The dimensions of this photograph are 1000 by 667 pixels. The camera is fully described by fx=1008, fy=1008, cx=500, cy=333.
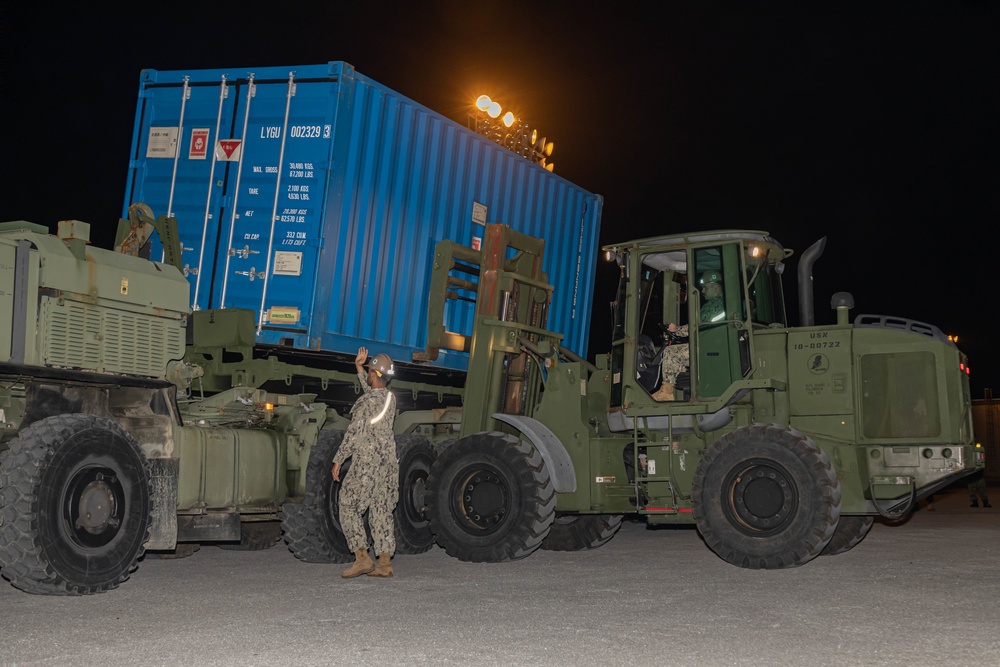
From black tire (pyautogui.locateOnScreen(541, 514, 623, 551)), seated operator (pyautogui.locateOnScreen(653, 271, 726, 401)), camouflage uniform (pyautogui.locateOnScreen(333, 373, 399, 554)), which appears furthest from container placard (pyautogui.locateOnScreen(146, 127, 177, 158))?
black tire (pyautogui.locateOnScreen(541, 514, 623, 551))

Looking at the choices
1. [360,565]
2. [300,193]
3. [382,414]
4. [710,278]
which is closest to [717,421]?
[710,278]

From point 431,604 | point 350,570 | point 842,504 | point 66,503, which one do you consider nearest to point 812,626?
point 431,604

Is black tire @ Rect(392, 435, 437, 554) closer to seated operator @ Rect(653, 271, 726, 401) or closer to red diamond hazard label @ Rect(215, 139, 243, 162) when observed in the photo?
seated operator @ Rect(653, 271, 726, 401)

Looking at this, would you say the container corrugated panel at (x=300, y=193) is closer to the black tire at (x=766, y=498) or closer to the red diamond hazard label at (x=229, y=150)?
the red diamond hazard label at (x=229, y=150)

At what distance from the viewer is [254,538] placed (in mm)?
11133

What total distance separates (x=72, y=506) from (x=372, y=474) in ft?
8.13

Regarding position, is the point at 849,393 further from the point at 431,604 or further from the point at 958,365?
the point at 431,604

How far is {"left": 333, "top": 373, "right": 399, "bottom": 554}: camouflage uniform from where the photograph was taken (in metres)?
8.52

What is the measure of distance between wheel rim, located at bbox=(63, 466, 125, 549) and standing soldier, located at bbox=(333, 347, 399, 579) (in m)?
1.78

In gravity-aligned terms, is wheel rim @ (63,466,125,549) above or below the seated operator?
below

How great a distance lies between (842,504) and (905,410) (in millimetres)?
1007

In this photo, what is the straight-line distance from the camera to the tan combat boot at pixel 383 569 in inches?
330

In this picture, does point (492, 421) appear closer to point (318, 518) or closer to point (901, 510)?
point (318, 518)

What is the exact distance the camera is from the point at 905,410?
29.5 ft
